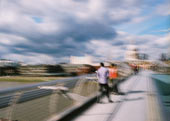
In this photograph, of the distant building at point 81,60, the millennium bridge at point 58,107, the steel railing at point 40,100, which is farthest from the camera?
the distant building at point 81,60

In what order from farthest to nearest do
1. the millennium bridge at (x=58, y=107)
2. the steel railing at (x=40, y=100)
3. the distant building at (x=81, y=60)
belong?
the distant building at (x=81, y=60) → the millennium bridge at (x=58, y=107) → the steel railing at (x=40, y=100)

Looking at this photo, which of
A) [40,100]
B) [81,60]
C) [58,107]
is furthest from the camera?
[81,60]

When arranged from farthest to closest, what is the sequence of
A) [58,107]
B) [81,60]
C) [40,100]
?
1. [81,60]
2. [58,107]
3. [40,100]

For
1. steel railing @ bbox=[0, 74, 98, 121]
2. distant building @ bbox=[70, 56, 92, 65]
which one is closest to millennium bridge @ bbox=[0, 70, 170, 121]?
steel railing @ bbox=[0, 74, 98, 121]

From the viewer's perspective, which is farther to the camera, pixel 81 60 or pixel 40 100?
pixel 81 60

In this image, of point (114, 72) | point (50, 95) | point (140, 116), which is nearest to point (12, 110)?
point (50, 95)

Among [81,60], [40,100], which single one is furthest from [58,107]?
[81,60]

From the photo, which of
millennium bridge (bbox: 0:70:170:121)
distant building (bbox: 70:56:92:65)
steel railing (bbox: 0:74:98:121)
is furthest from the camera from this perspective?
distant building (bbox: 70:56:92:65)

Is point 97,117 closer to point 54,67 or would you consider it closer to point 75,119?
point 75,119

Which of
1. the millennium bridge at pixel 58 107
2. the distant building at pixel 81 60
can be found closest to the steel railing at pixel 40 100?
the millennium bridge at pixel 58 107

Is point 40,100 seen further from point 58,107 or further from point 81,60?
point 81,60

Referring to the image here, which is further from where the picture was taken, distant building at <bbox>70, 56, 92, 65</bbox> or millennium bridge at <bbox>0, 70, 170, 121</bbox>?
distant building at <bbox>70, 56, 92, 65</bbox>

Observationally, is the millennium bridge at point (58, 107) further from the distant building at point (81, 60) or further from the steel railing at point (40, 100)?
the distant building at point (81, 60)

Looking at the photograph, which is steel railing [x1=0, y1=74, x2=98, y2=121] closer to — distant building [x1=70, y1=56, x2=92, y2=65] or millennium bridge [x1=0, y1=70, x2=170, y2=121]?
millennium bridge [x1=0, y1=70, x2=170, y2=121]
